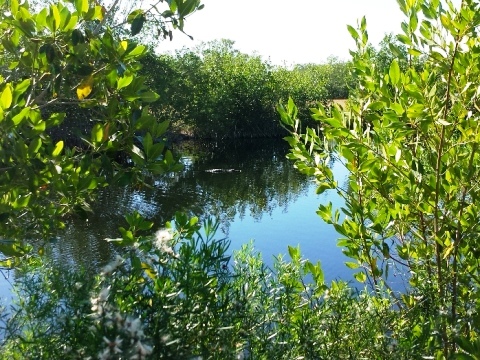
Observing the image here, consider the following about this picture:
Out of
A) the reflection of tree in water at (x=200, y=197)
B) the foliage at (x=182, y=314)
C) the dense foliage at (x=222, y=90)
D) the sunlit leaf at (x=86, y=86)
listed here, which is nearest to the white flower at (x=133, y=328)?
the foliage at (x=182, y=314)

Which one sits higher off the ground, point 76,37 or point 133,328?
point 76,37

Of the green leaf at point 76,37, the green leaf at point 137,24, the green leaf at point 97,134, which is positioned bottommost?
the green leaf at point 97,134

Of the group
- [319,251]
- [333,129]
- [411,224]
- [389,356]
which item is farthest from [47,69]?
[319,251]

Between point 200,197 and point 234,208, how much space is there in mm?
1467

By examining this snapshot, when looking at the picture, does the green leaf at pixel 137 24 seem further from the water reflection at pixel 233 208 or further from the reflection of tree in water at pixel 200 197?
the reflection of tree in water at pixel 200 197

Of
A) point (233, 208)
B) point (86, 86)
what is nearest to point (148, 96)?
point (86, 86)

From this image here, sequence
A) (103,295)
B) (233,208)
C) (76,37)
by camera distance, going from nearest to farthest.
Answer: (103,295) → (76,37) → (233,208)

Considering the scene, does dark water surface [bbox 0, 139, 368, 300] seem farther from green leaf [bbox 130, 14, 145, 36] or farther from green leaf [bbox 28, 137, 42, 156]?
green leaf [bbox 28, 137, 42, 156]

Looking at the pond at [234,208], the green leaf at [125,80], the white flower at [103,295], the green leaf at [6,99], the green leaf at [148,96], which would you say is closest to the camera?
the white flower at [103,295]

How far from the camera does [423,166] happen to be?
118 inches

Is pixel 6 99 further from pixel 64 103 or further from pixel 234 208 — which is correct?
pixel 234 208

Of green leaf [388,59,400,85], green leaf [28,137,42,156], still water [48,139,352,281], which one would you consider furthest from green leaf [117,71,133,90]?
still water [48,139,352,281]

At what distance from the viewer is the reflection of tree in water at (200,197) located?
1414 cm

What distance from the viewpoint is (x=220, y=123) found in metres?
36.0
